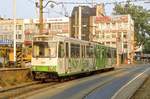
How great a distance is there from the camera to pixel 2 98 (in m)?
21.2

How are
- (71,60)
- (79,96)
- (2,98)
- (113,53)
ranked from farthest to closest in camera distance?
(113,53), (71,60), (79,96), (2,98)

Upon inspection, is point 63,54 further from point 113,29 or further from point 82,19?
point 82,19

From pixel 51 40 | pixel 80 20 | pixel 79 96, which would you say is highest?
pixel 80 20

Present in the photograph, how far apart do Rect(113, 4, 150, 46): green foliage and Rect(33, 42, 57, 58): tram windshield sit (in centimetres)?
11284

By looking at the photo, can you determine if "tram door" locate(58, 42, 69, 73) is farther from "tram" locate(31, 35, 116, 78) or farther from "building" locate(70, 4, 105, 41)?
"building" locate(70, 4, 105, 41)

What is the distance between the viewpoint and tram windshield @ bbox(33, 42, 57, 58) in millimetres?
32625

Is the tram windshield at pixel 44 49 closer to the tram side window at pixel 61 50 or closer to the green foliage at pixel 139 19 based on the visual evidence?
the tram side window at pixel 61 50

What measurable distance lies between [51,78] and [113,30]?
93.2 m

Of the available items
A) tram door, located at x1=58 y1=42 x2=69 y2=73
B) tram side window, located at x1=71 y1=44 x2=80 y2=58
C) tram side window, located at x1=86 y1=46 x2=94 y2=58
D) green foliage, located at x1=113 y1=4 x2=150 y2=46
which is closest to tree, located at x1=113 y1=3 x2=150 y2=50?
green foliage, located at x1=113 y1=4 x2=150 y2=46

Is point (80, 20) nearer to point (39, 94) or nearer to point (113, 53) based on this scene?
point (113, 53)

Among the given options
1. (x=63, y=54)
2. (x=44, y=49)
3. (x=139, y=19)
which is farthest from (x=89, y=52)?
(x=139, y=19)

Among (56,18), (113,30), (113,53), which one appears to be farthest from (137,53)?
(113,53)

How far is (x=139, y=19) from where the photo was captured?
148m

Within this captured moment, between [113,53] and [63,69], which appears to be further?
[113,53]
